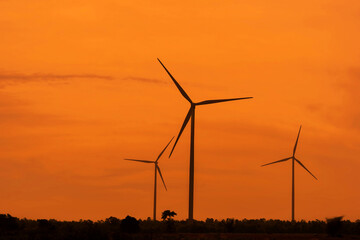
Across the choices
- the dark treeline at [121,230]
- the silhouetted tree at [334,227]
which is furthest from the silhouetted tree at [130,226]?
the silhouetted tree at [334,227]

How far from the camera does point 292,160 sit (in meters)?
138

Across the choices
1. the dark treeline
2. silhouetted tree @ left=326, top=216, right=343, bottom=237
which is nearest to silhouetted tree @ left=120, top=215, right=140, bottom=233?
the dark treeline

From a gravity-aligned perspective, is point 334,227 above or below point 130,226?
below

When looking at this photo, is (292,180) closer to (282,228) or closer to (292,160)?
(292,160)

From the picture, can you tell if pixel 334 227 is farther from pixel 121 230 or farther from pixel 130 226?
pixel 121 230

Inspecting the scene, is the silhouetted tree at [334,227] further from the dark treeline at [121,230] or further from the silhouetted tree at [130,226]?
the silhouetted tree at [130,226]

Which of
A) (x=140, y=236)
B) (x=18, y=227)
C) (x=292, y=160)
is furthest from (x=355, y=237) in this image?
(x=292, y=160)

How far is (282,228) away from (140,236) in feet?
67.0

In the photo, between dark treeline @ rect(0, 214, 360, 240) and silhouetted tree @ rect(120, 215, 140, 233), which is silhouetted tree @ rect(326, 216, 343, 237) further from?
silhouetted tree @ rect(120, 215, 140, 233)

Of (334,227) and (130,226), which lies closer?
(334,227)

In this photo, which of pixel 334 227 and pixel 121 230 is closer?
pixel 334 227

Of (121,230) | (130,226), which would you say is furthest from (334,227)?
(121,230)

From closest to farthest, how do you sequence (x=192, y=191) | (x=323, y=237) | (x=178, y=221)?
(x=323, y=237) < (x=192, y=191) < (x=178, y=221)

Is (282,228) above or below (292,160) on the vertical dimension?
below
